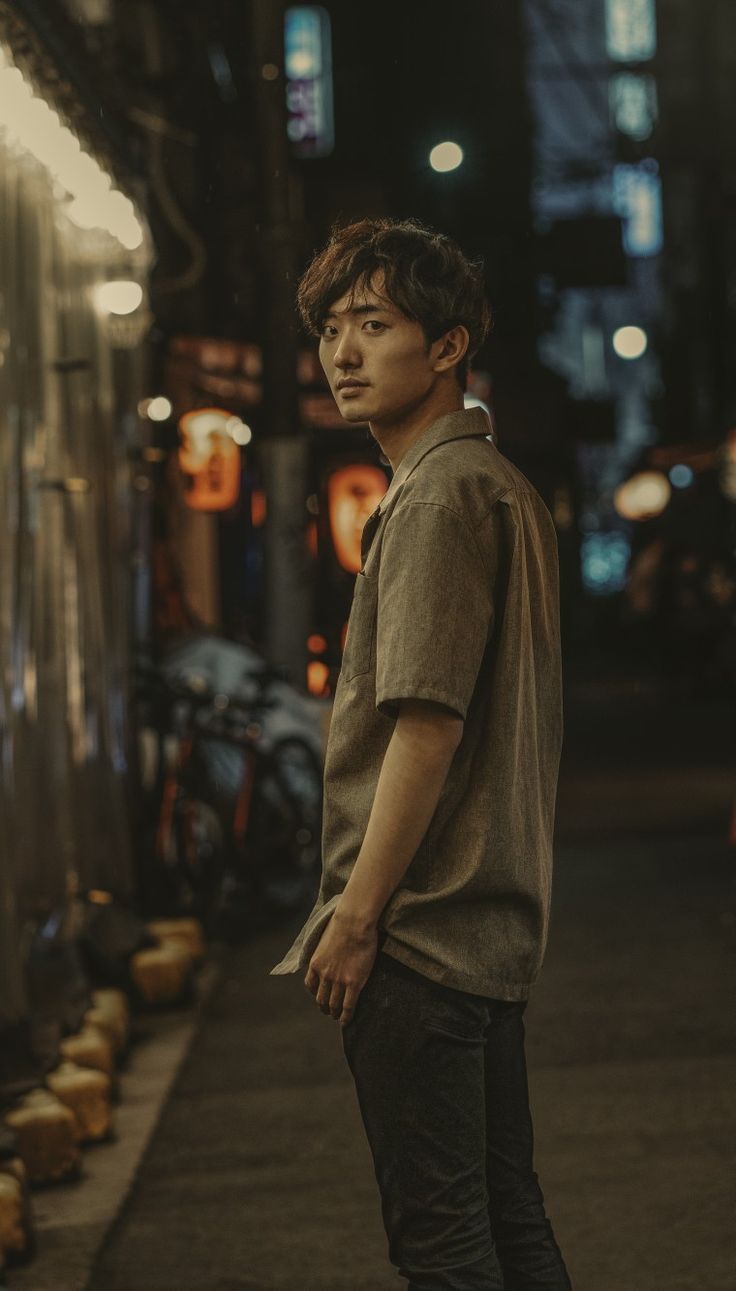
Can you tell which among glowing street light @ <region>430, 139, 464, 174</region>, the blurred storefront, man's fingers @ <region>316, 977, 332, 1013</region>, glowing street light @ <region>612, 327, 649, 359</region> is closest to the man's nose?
man's fingers @ <region>316, 977, 332, 1013</region>

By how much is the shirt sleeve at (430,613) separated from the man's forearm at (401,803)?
0.20 feet

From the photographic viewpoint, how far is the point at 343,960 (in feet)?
9.84

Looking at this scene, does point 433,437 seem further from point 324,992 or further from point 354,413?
point 324,992

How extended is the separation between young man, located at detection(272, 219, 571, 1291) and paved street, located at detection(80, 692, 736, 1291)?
220cm

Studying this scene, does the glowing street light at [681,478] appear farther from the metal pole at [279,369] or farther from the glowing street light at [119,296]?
the glowing street light at [119,296]

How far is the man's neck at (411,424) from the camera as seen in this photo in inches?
126

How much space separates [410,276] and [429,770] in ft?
2.92

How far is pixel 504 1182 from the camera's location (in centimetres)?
331

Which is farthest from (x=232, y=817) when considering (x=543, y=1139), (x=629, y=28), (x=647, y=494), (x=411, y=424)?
(x=629, y=28)

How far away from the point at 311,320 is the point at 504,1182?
168 cm

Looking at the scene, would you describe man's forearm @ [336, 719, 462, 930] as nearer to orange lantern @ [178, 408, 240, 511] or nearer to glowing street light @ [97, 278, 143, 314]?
glowing street light @ [97, 278, 143, 314]

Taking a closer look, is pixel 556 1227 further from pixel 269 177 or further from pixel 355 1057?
pixel 269 177

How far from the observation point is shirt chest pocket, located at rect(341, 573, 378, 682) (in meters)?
3.09

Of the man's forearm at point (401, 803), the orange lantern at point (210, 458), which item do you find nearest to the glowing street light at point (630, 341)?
the orange lantern at point (210, 458)
